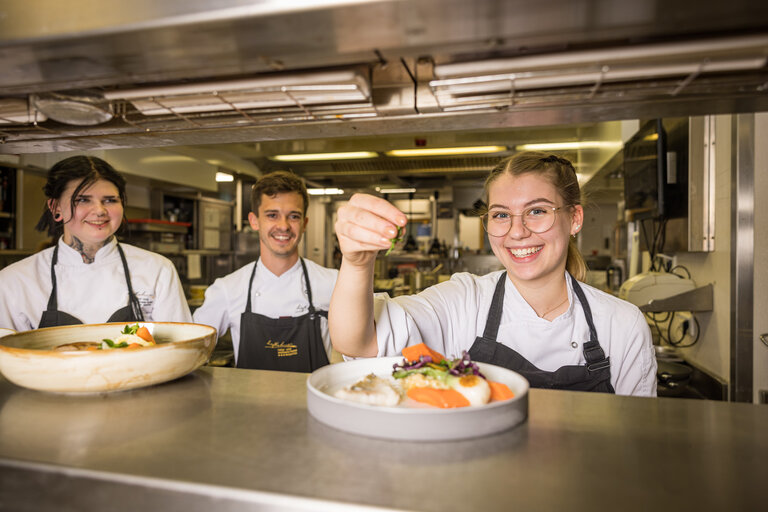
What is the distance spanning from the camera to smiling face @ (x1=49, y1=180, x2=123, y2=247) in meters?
2.06

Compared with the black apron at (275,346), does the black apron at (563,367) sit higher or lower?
higher

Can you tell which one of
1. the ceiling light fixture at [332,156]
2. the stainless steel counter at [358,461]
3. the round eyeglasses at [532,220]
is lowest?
the stainless steel counter at [358,461]

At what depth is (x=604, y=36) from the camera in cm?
65

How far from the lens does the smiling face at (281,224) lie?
8.58 feet

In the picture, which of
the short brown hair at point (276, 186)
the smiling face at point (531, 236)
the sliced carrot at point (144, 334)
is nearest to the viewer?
the sliced carrot at point (144, 334)

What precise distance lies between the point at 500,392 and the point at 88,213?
195 centimetres

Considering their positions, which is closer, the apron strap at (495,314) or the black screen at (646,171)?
the apron strap at (495,314)

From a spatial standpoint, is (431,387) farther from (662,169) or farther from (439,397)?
(662,169)

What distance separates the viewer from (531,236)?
1449 millimetres

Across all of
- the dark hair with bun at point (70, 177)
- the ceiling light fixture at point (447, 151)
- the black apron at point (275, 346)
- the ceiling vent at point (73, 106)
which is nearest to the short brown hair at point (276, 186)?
the black apron at point (275, 346)

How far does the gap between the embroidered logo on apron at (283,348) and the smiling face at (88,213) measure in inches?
34.5

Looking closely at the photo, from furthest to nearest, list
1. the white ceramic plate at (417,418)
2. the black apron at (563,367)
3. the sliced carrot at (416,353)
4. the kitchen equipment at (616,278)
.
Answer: the kitchen equipment at (616,278), the black apron at (563,367), the sliced carrot at (416,353), the white ceramic plate at (417,418)

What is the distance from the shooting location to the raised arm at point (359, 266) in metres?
0.98

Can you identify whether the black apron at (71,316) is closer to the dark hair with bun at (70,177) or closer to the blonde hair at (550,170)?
the dark hair with bun at (70,177)
